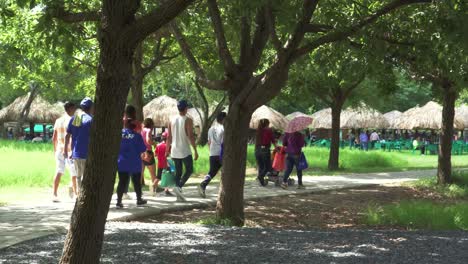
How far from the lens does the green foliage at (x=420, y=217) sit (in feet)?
27.8

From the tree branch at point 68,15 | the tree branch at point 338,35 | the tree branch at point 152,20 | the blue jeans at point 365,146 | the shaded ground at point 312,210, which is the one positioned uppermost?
the tree branch at point 338,35

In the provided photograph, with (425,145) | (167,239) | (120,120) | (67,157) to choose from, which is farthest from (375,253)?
(425,145)

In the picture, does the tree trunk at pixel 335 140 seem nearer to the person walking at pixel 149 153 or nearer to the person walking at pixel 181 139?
Result: the person walking at pixel 149 153

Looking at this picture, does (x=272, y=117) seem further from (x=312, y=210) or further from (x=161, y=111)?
(x=312, y=210)

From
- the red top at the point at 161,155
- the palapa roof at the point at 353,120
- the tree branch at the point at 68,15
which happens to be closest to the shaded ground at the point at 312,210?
the red top at the point at 161,155

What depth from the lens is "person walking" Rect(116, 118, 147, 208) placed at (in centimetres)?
933

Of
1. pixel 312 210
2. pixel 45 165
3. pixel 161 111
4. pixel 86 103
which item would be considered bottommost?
pixel 312 210

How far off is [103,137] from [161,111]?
36.2 metres

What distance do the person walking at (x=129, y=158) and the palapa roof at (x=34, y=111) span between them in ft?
125

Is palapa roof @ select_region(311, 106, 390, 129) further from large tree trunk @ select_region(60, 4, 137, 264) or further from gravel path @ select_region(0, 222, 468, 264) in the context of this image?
large tree trunk @ select_region(60, 4, 137, 264)

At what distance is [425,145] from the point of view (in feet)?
124

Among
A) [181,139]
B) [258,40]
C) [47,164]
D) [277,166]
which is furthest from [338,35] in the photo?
[47,164]

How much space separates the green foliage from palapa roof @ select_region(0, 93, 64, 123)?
40302 mm

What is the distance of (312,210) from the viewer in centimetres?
1066
